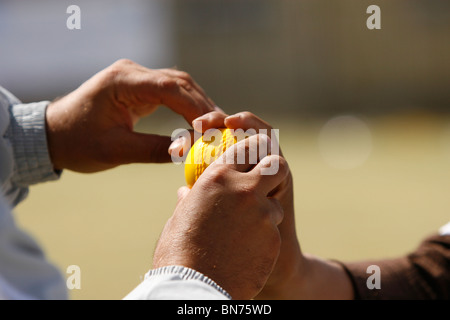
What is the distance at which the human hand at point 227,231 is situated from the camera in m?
1.34

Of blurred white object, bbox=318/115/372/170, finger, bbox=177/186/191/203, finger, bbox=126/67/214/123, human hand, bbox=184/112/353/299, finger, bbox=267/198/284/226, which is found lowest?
blurred white object, bbox=318/115/372/170

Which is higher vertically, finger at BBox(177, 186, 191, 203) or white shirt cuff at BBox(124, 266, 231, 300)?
finger at BBox(177, 186, 191, 203)

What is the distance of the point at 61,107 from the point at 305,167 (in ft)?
33.2

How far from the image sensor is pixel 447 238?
2387 mm

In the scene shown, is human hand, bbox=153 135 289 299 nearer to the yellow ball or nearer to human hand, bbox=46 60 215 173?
the yellow ball

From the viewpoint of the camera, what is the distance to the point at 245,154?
1514mm

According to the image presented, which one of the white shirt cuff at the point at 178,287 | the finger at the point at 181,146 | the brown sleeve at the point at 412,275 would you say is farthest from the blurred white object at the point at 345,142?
the white shirt cuff at the point at 178,287

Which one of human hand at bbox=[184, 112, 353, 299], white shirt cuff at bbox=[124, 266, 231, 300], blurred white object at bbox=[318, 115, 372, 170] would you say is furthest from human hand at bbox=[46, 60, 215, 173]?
blurred white object at bbox=[318, 115, 372, 170]

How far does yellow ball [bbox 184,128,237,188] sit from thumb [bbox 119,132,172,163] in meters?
0.25

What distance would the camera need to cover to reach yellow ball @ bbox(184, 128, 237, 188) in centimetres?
176

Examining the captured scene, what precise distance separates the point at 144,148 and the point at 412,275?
112 cm

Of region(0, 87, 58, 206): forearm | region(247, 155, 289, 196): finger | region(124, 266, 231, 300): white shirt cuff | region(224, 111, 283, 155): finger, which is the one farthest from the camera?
region(0, 87, 58, 206): forearm

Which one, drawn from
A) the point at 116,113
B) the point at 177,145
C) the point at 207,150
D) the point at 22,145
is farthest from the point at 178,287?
the point at 22,145
